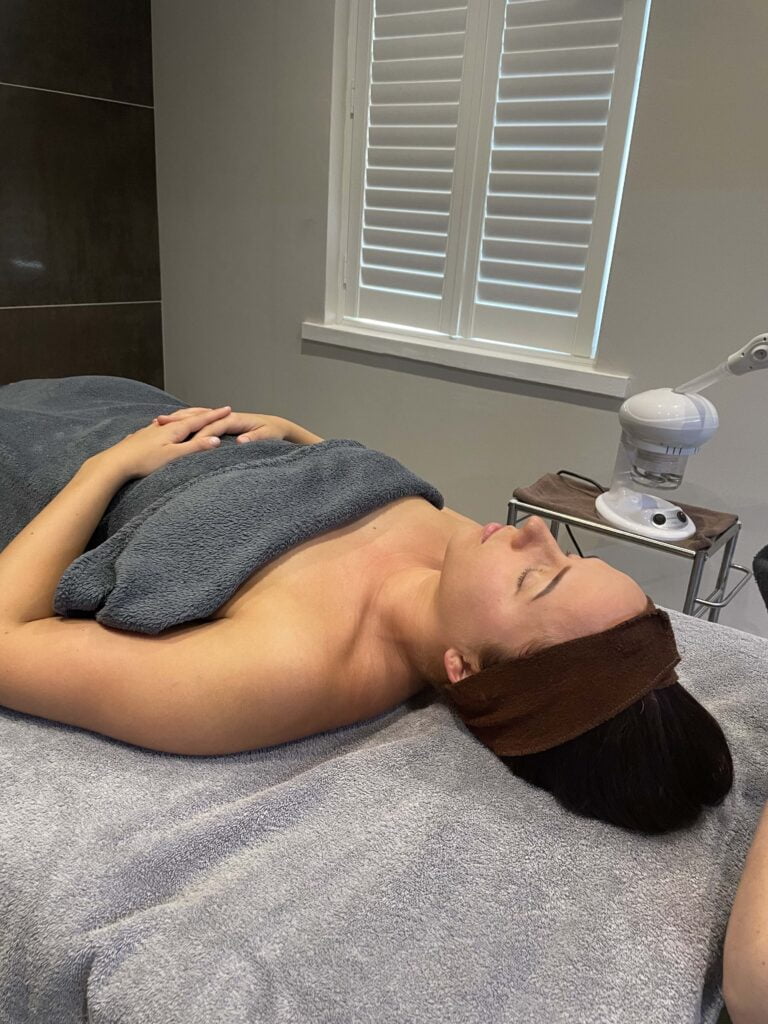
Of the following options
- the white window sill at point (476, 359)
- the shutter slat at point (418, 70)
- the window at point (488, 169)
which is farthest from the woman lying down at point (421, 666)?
the shutter slat at point (418, 70)

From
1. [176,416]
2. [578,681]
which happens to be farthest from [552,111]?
[578,681]

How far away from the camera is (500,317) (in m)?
2.17

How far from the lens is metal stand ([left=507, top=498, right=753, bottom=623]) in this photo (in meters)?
1.53

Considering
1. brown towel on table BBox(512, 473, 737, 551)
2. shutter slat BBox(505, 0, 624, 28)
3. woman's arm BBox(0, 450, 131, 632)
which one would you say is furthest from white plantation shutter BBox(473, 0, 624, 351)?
woman's arm BBox(0, 450, 131, 632)

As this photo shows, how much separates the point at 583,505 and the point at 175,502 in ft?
3.27

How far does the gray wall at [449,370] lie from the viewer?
1.68 m

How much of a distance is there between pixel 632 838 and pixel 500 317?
5.45ft

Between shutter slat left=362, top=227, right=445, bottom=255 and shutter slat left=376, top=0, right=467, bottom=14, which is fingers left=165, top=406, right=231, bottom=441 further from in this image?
shutter slat left=376, top=0, right=467, bottom=14

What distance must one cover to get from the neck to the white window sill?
3.59 ft

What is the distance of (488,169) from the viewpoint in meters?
2.05

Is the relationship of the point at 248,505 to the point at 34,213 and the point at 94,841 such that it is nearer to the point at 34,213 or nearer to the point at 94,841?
the point at 94,841

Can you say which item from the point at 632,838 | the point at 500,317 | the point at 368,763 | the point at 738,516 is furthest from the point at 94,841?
the point at 500,317

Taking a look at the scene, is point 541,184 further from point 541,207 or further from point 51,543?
point 51,543

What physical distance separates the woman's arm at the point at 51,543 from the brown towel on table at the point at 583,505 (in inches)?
37.1
